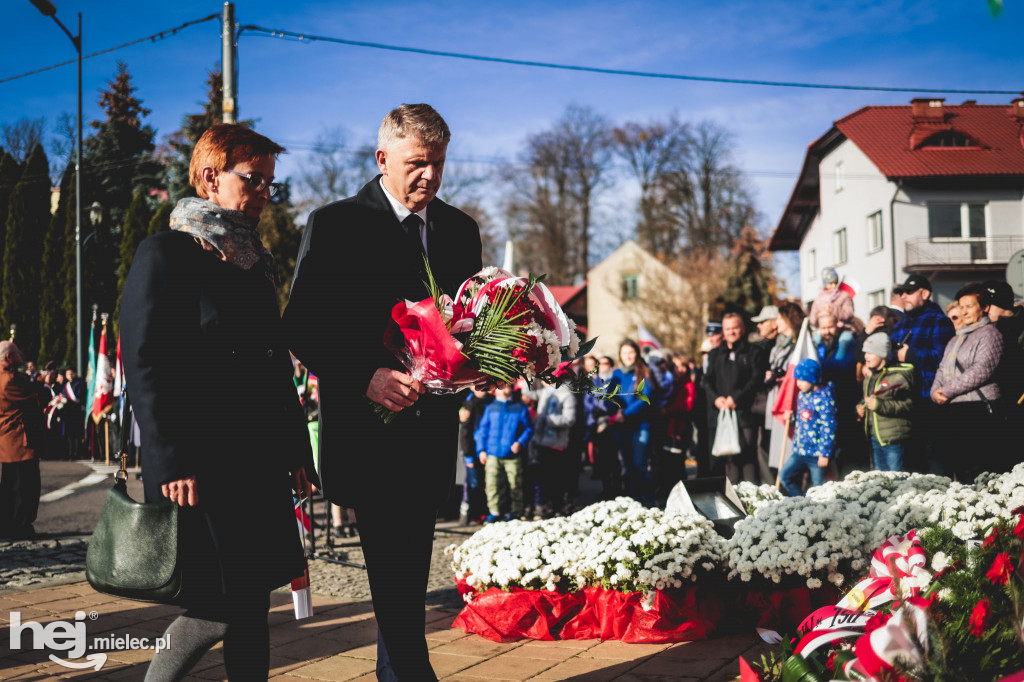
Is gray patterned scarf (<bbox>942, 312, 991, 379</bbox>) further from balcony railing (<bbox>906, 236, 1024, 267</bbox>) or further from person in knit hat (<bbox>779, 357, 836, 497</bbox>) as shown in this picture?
balcony railing (<bbox>906, 236, 1024, 267</bbox>)

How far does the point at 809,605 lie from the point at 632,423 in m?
5.67

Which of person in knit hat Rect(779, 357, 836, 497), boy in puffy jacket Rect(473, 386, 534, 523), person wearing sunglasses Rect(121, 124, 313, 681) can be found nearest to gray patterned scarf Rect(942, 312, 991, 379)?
person in knit hat Rect(779, 357, 836, 497)

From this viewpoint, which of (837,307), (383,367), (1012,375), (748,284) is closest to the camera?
(383,367)

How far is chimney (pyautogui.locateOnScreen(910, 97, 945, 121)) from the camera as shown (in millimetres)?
34938

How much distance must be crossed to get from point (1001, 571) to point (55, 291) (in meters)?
37.9

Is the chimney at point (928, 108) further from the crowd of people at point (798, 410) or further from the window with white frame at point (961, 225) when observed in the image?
the crowd of people at point (798, 410)

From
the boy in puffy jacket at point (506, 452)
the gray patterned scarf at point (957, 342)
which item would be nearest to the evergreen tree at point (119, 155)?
the boy in puffy jacket at point (506, 452)

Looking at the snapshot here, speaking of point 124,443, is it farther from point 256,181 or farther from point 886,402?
point 886,402

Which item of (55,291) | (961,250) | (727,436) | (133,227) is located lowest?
(727,436)

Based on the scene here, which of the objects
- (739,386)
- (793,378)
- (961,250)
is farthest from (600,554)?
(961,250)

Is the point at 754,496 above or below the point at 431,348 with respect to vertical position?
below

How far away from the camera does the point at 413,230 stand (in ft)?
10.1

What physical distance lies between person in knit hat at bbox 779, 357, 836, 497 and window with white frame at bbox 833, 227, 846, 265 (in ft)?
107

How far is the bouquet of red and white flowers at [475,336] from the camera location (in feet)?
8.82
